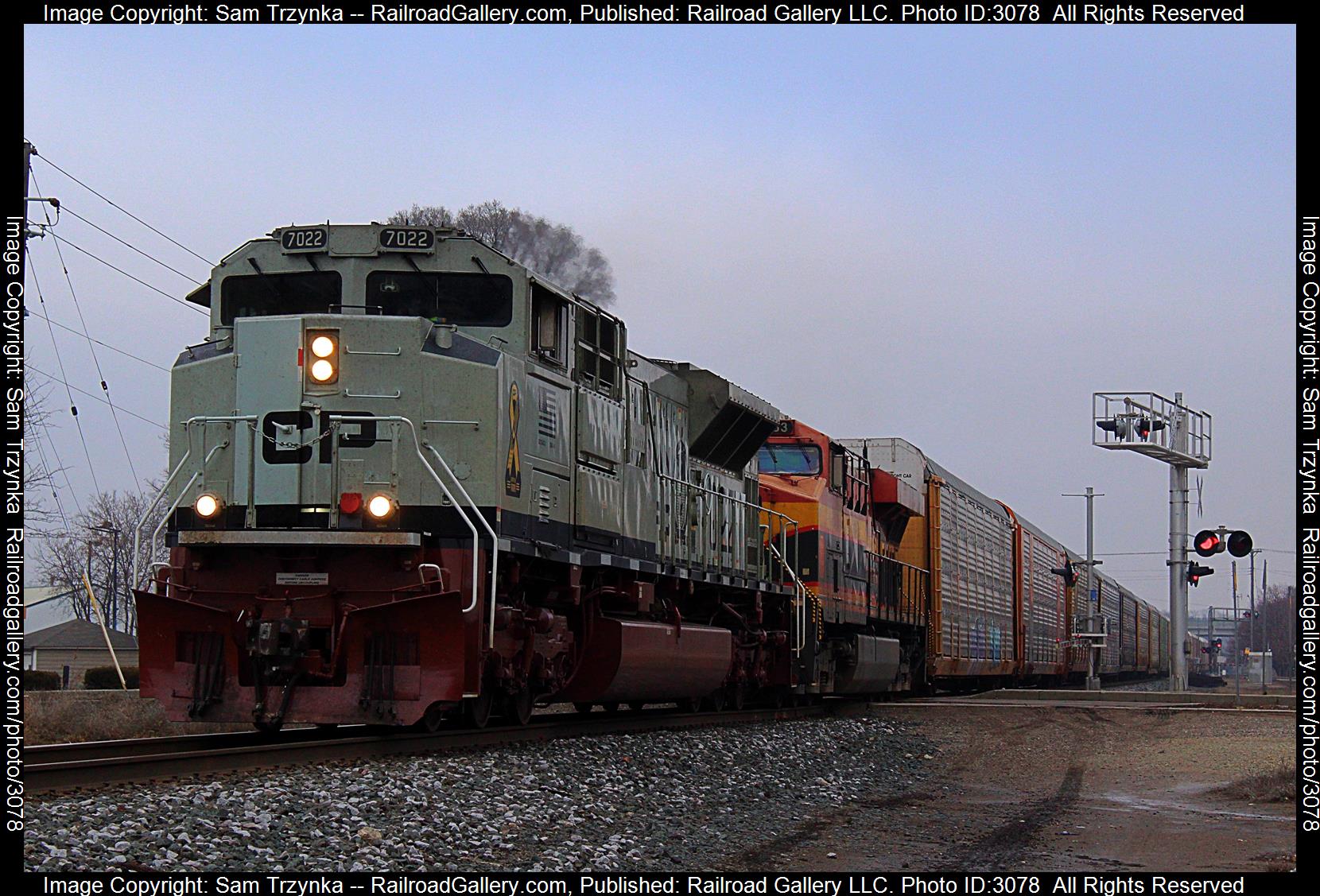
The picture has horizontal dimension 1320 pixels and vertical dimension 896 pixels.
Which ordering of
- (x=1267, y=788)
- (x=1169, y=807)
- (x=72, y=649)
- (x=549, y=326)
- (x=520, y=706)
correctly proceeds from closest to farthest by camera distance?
(x=1169, y=807)
(x=1267, y=788)
(x=549, y=326)
(x=520, y=706)
(x=72, y=649)

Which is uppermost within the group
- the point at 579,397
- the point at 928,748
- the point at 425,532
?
the point at 579,397

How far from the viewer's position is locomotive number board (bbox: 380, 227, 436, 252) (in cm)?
1076

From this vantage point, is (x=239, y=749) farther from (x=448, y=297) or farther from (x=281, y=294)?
(x=448, y=297)

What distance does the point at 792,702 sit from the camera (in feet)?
61.2

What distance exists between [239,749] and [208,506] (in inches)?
71.6

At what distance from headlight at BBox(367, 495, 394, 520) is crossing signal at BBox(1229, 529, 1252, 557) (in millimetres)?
15206

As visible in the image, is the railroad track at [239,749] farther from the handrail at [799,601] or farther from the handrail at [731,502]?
the handrail at [799,601]

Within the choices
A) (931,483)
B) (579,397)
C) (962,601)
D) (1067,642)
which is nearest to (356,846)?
(579,397)

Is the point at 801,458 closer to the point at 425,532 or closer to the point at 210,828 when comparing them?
the point at 425,532

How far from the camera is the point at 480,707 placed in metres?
11.1

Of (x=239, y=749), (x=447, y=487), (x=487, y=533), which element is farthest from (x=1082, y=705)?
(x=239, y=749)

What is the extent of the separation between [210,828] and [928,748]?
30.3 ft
